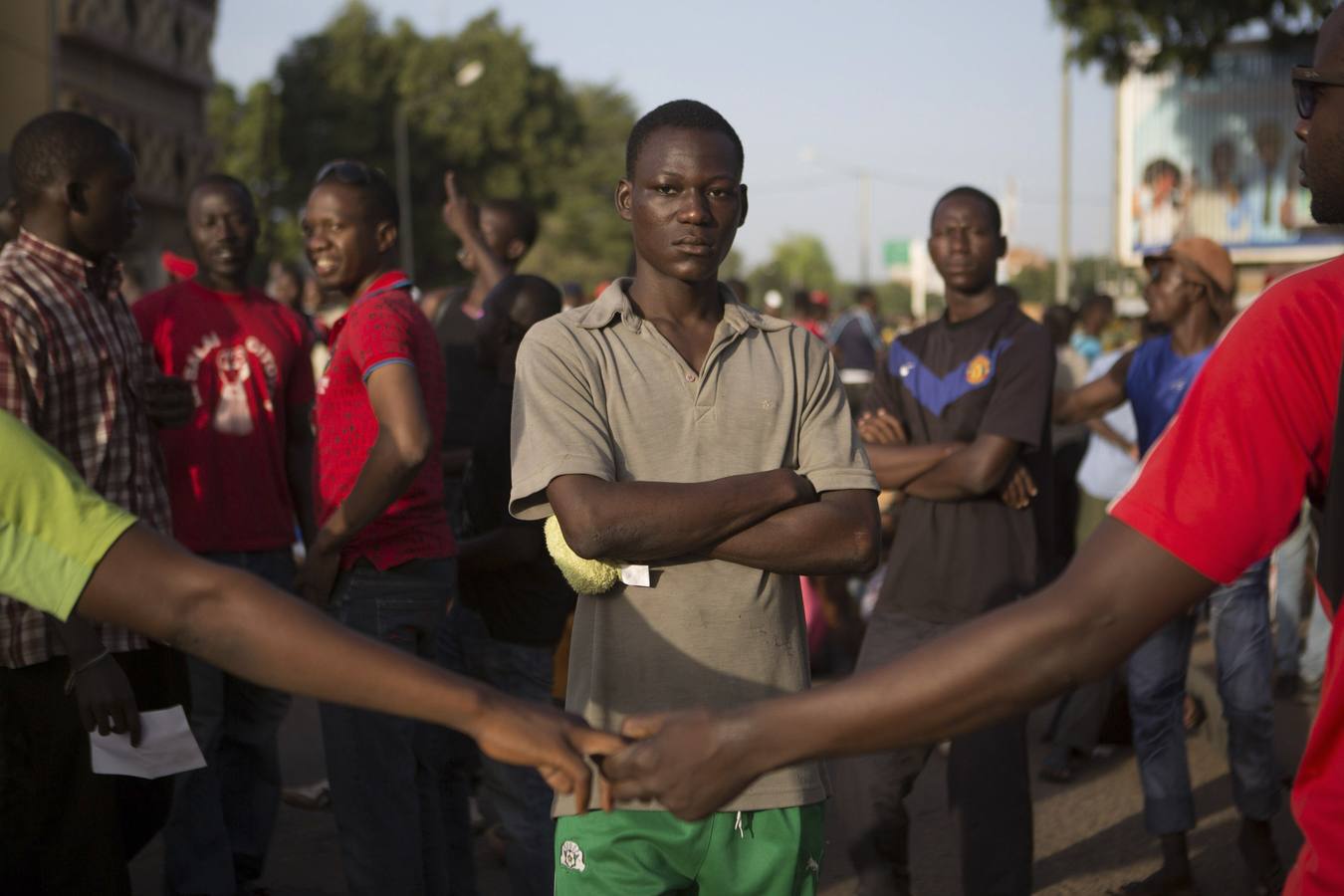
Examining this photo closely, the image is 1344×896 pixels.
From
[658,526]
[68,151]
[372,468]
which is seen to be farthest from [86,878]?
[68,151]

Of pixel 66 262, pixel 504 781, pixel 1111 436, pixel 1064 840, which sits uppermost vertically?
pixel 66 262

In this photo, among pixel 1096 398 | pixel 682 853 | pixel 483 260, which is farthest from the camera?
pixel 483 260

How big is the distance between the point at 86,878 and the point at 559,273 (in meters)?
54.9

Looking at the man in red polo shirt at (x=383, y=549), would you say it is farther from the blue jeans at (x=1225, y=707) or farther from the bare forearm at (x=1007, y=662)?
the blue jeans at (x=1225, y=707)

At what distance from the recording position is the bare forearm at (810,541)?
9.96 feet

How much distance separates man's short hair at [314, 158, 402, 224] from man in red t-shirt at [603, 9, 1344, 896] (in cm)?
306

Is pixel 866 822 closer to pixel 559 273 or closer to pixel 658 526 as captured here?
pixel 658 526

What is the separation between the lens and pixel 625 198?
133 inches

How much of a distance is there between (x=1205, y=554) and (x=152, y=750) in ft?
9.25

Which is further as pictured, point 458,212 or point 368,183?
point 458,212

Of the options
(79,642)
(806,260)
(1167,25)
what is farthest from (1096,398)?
(806,260)

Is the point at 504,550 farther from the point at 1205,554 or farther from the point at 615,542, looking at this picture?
the point at 1205,554

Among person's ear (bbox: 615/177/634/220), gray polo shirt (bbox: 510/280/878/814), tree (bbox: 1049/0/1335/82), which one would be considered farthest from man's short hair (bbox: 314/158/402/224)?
tree (bbox: 1049/0/1335/82)

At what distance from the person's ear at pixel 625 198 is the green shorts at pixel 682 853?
4.30ft
